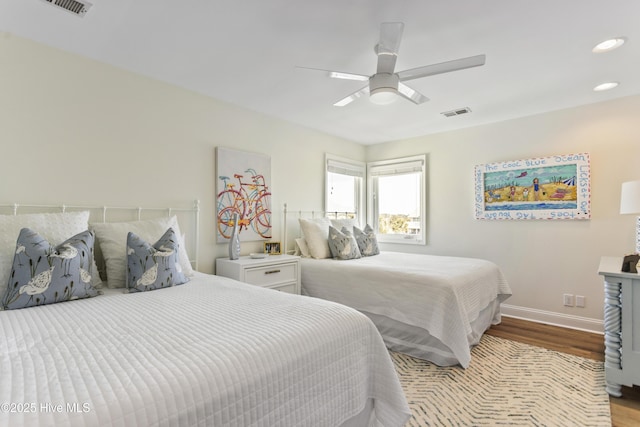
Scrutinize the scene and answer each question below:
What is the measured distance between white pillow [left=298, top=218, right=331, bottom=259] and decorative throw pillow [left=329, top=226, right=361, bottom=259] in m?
0.08

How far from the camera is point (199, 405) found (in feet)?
2.76

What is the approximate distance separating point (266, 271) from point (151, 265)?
1.10 metres

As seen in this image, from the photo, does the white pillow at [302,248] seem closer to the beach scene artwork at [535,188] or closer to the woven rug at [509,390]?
the woven rug at [509,390]

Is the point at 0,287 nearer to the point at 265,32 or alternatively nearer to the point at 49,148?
the point at 49,148

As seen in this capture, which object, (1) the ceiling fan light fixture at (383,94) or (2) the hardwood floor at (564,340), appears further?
(1) the ceiling fan light fixture at (383,94)

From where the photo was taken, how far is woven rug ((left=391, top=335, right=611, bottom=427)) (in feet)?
5.90

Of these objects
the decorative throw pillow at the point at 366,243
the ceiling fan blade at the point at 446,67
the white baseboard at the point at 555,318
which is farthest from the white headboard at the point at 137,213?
the white baseboard at the point at 555,318

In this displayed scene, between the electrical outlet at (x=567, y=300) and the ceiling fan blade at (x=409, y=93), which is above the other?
the ceiling fan blade at (x=409, y=93)

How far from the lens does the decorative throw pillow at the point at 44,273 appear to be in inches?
59.2

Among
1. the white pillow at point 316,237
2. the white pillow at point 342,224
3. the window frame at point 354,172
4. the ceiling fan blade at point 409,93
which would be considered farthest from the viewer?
the window frame at point 354,172

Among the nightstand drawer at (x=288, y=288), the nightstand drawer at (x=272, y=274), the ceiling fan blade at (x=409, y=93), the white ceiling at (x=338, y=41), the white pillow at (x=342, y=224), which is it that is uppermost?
the white ceiling at (x=338, y=41)

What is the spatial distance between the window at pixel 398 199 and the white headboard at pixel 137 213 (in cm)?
285

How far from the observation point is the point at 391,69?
6.81ft

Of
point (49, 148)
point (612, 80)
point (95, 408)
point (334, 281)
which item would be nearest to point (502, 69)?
point (612, 80)
